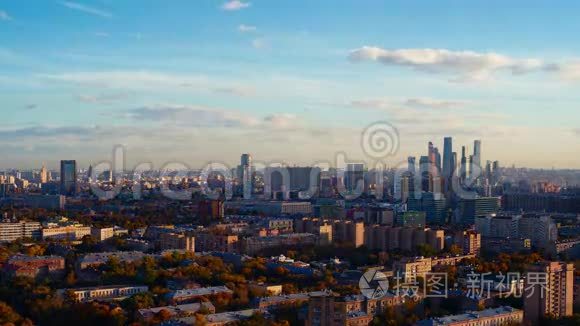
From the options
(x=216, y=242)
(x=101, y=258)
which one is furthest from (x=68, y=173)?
(x=101, y=258)

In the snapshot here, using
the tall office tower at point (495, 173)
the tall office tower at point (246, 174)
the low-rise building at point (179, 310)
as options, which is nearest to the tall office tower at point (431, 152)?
the tall office tower at point (495, 173)

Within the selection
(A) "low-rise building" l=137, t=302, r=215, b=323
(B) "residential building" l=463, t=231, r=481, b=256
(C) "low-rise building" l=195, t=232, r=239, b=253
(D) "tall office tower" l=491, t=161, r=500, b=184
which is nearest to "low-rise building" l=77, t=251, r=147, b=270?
(C) "low-rise building" l=195, t=232, r=239, b=253

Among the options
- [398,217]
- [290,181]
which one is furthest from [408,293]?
[290,181]

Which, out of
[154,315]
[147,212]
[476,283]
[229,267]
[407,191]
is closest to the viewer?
[154,315]

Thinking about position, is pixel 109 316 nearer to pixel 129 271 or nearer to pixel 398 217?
pixel 129 271

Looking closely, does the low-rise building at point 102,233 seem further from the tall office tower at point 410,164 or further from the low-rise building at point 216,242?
the tall office tower at point 410,164

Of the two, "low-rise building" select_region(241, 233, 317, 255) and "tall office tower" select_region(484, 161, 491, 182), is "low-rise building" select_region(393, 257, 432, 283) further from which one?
"tall office tower" select_region(484, 161, 491, 182)
